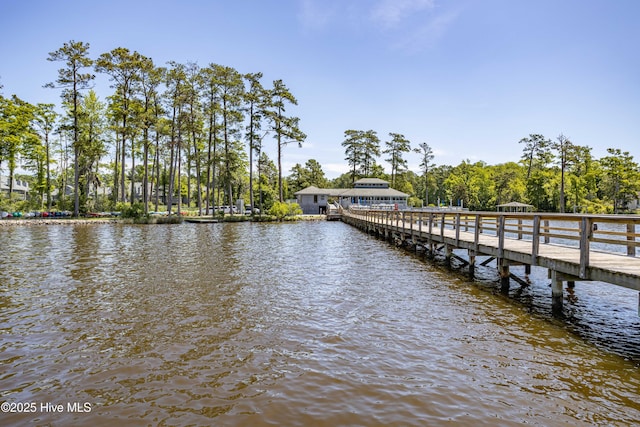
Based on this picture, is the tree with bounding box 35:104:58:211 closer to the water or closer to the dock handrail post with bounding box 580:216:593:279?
the water

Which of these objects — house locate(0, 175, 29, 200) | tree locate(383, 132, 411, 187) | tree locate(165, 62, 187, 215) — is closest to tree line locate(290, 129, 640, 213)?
tree locate(383, 132, 411, 187)

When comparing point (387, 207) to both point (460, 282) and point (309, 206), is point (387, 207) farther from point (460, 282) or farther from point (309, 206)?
point (460, 282)

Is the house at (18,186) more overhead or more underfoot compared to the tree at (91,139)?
more underfoot

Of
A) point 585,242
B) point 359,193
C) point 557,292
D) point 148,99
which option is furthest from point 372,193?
point 585,242

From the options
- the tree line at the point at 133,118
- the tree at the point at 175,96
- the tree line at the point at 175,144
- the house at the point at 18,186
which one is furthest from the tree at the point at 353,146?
the house at the point at 18,186

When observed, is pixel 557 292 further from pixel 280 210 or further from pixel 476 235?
pixel 280 210

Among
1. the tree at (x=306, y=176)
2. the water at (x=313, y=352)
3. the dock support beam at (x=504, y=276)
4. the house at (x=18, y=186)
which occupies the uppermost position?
the tree at (x=306, y=176)

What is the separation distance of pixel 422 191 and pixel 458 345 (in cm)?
8893

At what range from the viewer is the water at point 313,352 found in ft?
15.6

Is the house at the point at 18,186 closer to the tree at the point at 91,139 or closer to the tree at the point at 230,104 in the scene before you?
the tree at the point at 91,139

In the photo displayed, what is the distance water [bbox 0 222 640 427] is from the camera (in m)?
4.75

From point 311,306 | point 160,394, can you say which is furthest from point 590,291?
point 160,394

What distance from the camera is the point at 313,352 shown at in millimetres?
6562

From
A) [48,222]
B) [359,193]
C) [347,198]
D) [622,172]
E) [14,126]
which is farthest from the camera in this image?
[347,198]
